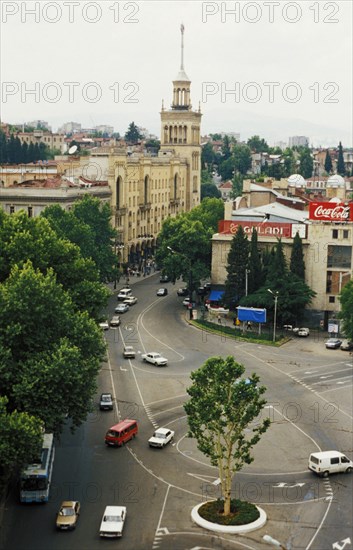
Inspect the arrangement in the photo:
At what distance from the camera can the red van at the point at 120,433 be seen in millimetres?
46938

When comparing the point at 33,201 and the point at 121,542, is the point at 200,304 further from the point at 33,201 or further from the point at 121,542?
the point at 121,542

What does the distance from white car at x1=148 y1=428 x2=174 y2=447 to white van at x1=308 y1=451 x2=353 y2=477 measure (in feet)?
25.8

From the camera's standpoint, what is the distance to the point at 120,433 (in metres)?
47.0

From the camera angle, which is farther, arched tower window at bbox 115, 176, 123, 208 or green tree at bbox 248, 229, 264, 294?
arched tower window at bbox 115, 176, 123, 208

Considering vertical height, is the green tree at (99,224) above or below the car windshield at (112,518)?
above

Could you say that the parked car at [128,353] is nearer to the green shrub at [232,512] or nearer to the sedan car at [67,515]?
the green shrub at [232,512]

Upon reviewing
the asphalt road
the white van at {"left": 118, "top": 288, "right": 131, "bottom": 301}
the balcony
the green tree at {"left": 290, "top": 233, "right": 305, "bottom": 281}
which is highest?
the balcony

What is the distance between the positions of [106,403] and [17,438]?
17239 millimetres

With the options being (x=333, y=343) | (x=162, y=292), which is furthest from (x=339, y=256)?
(x=162, y=292)

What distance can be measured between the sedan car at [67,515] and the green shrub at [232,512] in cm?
520

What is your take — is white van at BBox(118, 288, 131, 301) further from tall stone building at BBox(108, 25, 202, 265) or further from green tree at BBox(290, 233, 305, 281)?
green tree at BBox(290, 233, 305, 281)

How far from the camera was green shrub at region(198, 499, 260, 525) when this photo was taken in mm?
37438

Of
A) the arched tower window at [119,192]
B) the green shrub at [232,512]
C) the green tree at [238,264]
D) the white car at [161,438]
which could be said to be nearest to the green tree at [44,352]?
the white car at [161,438]

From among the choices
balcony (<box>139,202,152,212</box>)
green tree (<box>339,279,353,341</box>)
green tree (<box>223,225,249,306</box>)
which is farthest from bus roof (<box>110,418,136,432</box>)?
balcony (<box>139,202,152,212</box>)
